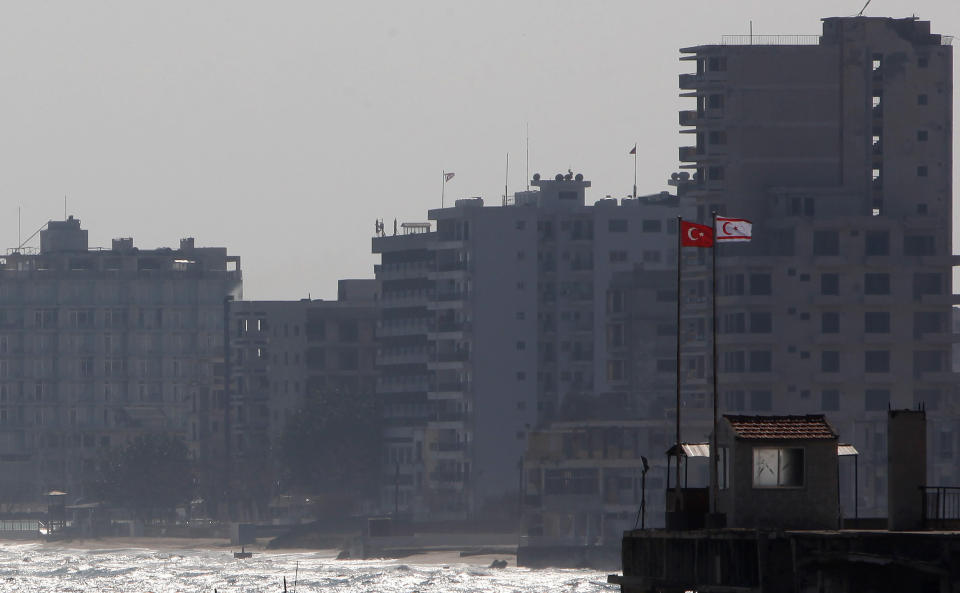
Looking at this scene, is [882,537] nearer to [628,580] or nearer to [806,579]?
[806,579]

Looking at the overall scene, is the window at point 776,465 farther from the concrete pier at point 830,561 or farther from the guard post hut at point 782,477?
the concrete pier at point 830,561

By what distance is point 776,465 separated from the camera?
68.8 m

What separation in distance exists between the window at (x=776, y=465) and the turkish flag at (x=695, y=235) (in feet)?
50.0

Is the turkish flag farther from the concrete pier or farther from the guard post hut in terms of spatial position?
the concrete pier

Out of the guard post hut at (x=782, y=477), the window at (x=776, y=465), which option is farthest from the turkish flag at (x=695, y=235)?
the window at (x=776, y=465)

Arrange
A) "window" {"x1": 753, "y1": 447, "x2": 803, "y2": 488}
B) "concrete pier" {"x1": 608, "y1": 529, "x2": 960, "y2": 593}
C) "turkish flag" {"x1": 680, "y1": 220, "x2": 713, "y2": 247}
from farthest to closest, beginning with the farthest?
1. "turkish flag" {"x1": 680, "y1": 220, "x2": 713, "y2": 247}
2. "window" {"x1": 753, "y1": 447, "x2": 803, "y2": 488}
3. "concrete pier" {"x1": 608, "y1": 529, "x2": 960, "y2": 593}

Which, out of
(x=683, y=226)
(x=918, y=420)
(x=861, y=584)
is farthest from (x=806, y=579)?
(x=683, y=226)

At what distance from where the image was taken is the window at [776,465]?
68.6 metres

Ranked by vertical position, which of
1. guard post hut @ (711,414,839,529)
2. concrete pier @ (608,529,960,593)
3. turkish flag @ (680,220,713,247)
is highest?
turkish flag @ (680,220,713,247)

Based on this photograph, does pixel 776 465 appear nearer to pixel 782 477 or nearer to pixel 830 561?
pixel 782 477

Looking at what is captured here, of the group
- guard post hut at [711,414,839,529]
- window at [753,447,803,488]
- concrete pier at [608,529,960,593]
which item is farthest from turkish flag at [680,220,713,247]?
concrete pier at [608,529,960,593]

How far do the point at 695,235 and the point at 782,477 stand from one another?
16.4 metres

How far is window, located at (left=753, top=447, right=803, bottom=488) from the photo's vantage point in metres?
68.6

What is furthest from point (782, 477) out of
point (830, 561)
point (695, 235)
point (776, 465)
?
point (695, 235)
